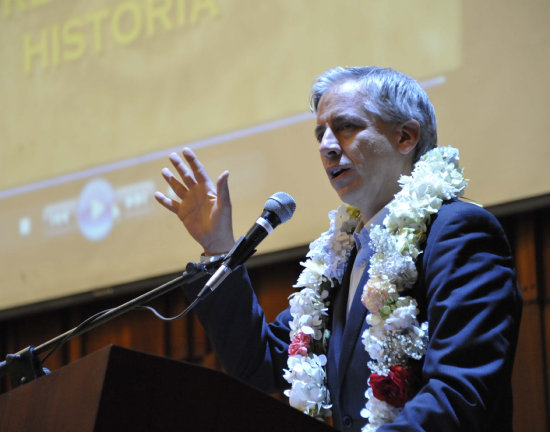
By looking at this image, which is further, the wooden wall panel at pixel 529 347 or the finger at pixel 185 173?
the wooden wall panel at pixel 529 347

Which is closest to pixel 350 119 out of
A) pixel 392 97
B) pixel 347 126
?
pixel 347 126

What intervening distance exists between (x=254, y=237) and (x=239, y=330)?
38cm

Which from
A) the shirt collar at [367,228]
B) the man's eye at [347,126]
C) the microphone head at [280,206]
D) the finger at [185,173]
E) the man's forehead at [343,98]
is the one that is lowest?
the shirt collar at [367,228]

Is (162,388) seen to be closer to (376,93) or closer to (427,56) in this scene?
(376,93)

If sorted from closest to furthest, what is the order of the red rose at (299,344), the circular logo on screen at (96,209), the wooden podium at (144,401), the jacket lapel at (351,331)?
the wooden podium at (144,401) < the jacket lapel at (351,331) < the red rose at (299,344) < the circular logo on screen at (96,209)

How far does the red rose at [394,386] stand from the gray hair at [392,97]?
0.63 metres

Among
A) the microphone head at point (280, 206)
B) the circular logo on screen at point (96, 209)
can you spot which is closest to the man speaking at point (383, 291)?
the microphone head at point (280, 206)

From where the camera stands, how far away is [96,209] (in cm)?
380

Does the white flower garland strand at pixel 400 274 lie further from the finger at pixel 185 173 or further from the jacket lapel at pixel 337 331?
the finger at pixel 185 173

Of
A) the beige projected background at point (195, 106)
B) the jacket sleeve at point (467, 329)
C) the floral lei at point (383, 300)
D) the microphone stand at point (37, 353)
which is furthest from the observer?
the beige projected background at point (195, 106)

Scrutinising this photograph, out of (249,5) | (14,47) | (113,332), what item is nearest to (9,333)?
(113,332)

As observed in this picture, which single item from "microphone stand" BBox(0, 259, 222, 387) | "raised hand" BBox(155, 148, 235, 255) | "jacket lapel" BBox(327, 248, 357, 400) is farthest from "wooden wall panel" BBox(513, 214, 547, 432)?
"microphone stand" BBox(0, 259, 222, 387)

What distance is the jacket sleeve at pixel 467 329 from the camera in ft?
5.06

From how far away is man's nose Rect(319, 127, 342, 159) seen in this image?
6.96ft
